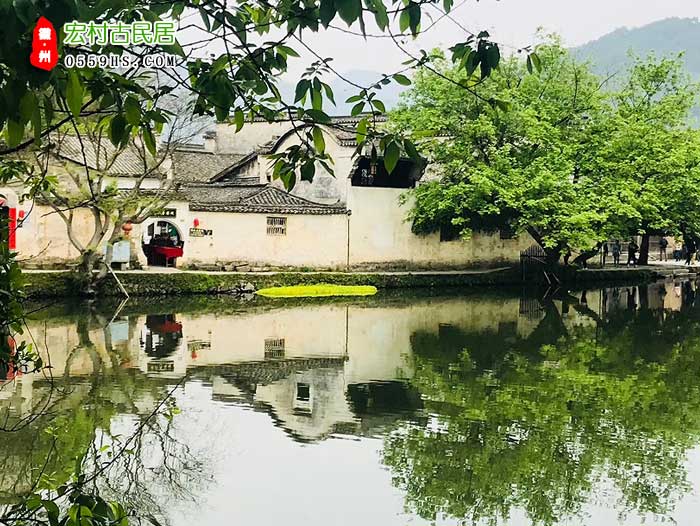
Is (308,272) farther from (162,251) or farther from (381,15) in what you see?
(381,15)

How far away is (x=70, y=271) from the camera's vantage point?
19.8m

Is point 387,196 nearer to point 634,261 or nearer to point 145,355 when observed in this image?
point 634,261

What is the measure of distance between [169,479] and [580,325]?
41.7 feet

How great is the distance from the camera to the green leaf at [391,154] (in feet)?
8.27

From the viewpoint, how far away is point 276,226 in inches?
1017

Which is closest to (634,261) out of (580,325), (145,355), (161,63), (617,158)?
(617,158)

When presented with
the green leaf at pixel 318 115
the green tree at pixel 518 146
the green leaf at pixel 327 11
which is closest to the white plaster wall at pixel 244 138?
the green tree at pixel 518 146

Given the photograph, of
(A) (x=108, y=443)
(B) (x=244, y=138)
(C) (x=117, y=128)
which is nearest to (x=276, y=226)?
(B) (x=244, y=138)

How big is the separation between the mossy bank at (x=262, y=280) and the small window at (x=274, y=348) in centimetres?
478

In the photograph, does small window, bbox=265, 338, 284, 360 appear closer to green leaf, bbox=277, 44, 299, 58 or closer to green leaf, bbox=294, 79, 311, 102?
green leaf, bbox=277, 44, 299, 58

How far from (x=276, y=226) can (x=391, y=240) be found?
13.7ft

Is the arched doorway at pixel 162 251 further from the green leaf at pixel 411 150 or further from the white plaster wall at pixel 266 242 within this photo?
the green leaf at pixel 411 150

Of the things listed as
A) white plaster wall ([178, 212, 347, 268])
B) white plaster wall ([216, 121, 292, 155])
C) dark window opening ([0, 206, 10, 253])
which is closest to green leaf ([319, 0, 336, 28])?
dark window opening ([0, 206, 10, 253])

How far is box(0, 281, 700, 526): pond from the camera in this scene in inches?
267
